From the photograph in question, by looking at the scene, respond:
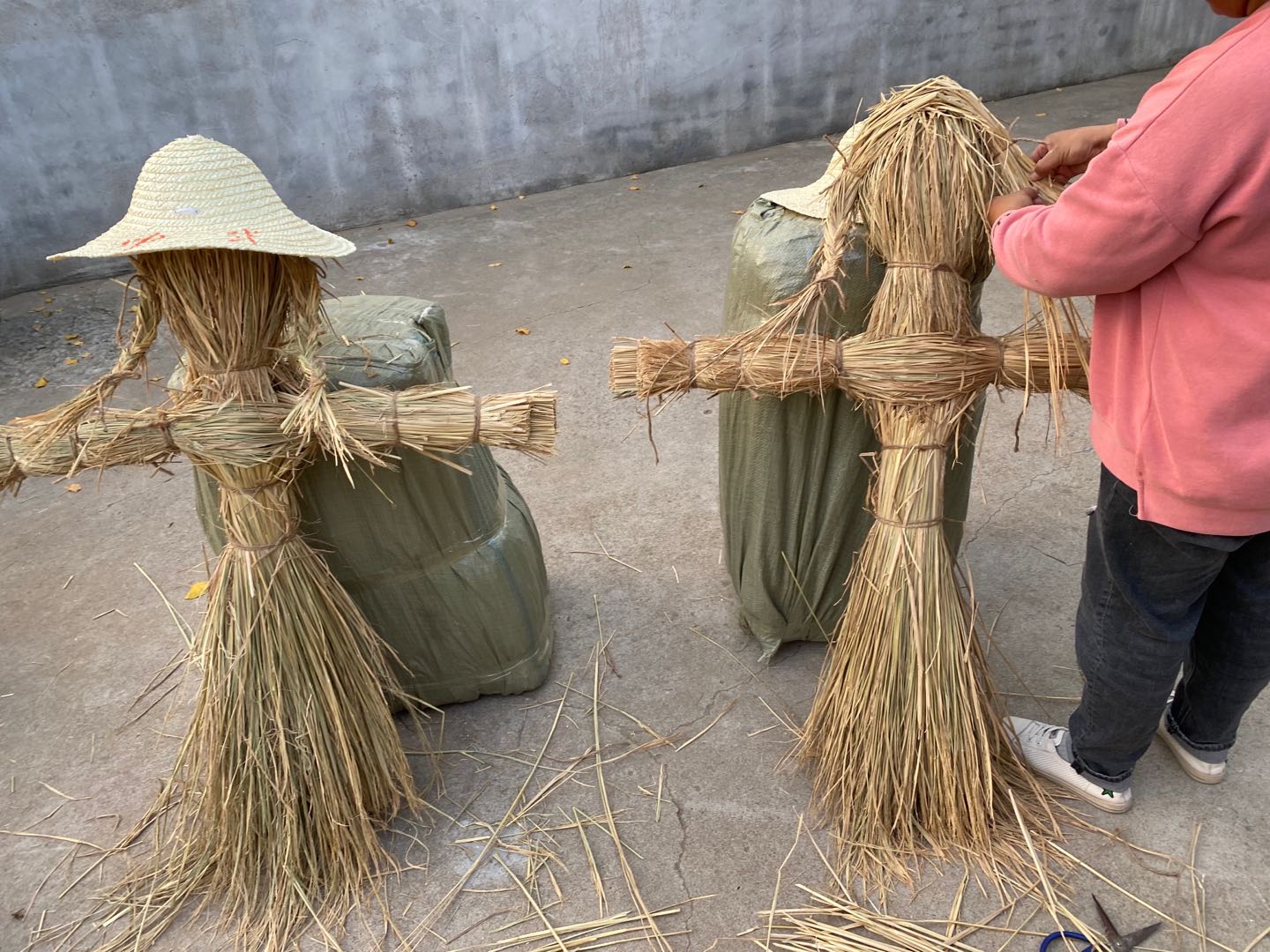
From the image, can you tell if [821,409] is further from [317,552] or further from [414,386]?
[317,552]

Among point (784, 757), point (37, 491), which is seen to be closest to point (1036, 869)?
point (784, 757)

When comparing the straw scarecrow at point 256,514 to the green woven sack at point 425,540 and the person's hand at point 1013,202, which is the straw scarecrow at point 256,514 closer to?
the green woven sack at point 425,540

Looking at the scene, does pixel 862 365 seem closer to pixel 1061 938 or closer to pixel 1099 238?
pixel 1099 238

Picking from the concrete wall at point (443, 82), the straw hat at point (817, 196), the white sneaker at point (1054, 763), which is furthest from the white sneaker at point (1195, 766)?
the concrete wall at point (443, 82)

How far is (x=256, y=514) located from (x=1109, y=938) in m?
1.62

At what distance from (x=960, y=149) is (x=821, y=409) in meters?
0.57

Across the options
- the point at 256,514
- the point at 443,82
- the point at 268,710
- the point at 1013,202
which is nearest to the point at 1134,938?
the point at 1013,202

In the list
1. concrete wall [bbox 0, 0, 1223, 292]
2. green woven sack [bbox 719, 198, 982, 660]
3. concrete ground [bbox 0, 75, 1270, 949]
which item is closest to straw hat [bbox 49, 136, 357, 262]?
concrete ground [bbox 0, 75, 1270, 949]

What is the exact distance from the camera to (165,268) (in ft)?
4.86

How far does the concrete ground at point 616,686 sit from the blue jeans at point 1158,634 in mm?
173

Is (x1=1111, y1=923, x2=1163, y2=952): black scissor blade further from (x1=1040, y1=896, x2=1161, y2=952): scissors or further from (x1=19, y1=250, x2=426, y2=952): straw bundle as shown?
(x1=19, y1=250, x2=426, y2=952): straw bundle

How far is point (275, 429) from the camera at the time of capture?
1.57m

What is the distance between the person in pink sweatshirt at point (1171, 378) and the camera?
3.54ft

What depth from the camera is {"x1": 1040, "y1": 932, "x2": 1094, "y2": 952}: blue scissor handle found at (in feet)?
5.25
